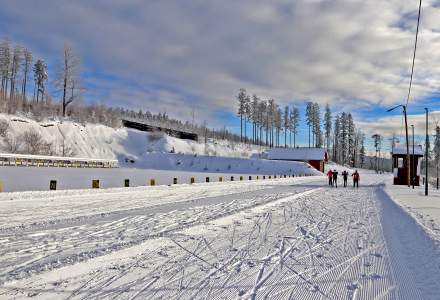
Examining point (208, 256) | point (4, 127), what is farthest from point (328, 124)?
point (208, 256)

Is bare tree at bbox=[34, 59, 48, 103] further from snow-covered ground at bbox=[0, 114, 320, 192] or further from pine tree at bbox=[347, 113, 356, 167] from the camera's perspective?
pine tree at bbox=[347, 113, 356, 167]

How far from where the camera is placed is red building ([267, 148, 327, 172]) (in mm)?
92562

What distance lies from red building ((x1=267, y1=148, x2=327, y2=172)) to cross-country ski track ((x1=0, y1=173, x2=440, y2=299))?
264 feet

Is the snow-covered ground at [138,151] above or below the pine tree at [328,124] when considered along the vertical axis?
below

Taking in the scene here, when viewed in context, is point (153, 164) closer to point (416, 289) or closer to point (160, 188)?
point (160, 188)

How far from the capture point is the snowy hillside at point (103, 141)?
65250 mm

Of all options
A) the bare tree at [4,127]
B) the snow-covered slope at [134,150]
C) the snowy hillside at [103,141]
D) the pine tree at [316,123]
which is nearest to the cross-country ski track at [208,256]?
the bare tree at [4,127]

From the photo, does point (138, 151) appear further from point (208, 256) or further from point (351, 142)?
point (208, 256)

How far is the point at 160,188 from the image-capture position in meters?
25.5

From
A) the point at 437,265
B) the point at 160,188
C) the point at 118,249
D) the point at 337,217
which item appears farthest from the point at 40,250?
the point at 160,188

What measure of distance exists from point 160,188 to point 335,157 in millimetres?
128937

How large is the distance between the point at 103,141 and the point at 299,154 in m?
43.5

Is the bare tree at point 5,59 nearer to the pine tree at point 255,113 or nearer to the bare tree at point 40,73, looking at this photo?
the bare tree at point 40,73

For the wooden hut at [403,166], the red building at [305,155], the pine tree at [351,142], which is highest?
the pine tree at [351,142]
